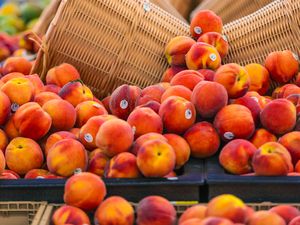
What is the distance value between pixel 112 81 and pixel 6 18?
8.86 feet

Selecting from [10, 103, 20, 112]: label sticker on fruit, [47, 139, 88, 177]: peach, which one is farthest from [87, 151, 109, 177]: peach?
[10, 103, 20, 112]: label sticker on fruit

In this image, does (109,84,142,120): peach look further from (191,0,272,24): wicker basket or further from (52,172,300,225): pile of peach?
(191,0,272,24): wicker basket

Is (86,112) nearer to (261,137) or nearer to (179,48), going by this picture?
(179,48)

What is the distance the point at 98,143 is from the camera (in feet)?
5.38

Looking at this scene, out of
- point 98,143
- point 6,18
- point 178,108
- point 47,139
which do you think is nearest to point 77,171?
point 98,143

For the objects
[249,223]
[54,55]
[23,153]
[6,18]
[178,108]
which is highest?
[6,18]

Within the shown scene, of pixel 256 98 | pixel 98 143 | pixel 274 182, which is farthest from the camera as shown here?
pixel 256 98

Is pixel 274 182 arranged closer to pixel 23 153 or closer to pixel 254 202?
pixel 254 202

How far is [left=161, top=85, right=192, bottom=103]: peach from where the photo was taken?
184 centimetres

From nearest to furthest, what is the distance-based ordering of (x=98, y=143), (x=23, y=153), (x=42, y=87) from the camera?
(x=98, y=143)
(x=23, y=153)
(x=42, y=87)

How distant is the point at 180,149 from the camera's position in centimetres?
168

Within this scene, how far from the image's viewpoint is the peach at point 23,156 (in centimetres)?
174

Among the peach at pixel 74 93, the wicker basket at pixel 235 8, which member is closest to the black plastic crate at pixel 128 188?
the peach at pixel 74 93

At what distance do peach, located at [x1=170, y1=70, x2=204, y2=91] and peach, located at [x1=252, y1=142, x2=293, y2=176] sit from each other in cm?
41
